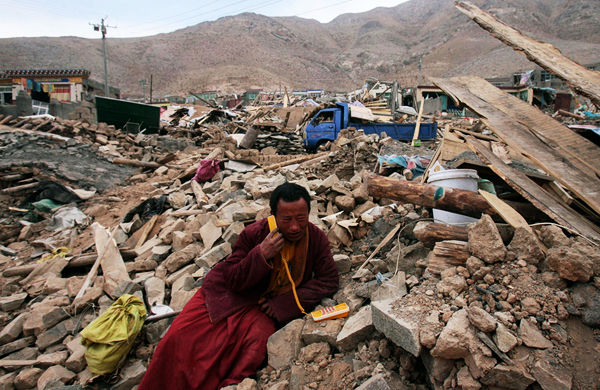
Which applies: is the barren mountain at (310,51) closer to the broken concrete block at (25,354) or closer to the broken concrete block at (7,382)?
the broken concrete block at (25,354)

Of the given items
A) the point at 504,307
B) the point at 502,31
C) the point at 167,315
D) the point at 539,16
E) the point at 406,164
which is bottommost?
the point at 167,315

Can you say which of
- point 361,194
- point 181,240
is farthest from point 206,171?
point 361,194

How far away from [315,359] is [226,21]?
116781 millimetres

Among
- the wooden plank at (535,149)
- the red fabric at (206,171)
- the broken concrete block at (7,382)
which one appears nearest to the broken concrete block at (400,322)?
the wooden plank at (535,149)

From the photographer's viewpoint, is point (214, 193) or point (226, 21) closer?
point (214, 193)

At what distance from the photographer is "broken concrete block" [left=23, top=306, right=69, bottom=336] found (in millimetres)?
3139

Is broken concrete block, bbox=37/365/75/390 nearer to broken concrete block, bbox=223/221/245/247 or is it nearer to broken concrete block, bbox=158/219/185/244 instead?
broken concrete block, bbox=223/221/245/247

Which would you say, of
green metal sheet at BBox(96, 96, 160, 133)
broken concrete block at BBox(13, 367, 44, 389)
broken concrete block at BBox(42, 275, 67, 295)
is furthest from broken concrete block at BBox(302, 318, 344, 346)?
green metal sheet at BBox(96, 96, 160, 133)

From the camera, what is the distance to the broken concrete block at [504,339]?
143cm

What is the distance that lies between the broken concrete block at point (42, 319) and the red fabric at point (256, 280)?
1.98 m

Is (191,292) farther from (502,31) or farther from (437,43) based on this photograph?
(437,43)

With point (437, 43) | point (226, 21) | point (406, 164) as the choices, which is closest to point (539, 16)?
point (437, 43)

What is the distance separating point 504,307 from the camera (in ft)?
5.34

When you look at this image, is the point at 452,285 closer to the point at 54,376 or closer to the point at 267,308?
the point at 267,308
